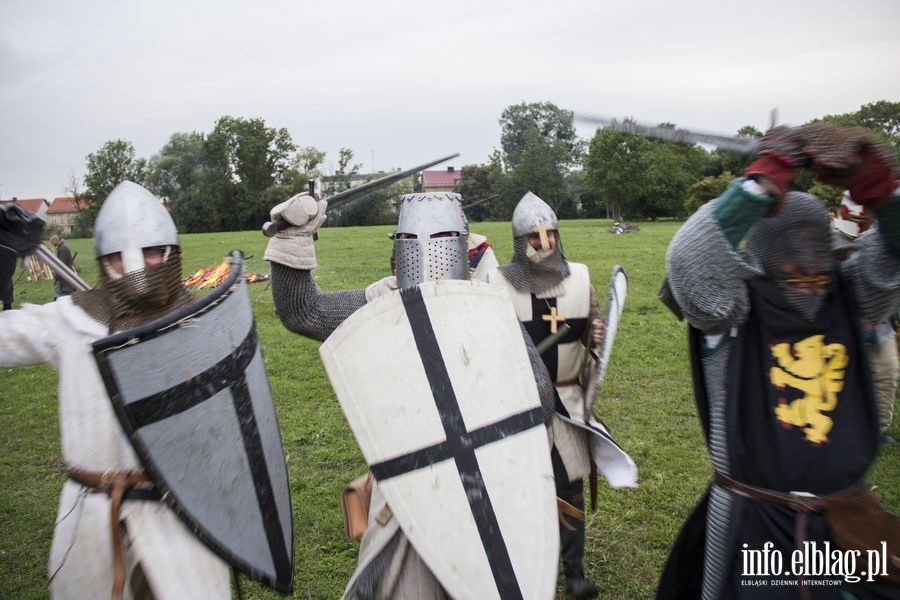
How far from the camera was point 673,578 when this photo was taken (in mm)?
2396

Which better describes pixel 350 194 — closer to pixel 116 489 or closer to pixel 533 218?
pixel 533 218

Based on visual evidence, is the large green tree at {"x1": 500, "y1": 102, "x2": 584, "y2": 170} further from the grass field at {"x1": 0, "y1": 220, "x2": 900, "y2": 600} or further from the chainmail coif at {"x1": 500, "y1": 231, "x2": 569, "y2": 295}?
the chainmail coif at {"x1": 500, "y1": 231, "x2": 569, "y2": 295}

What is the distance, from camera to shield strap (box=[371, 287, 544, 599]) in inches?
77.2

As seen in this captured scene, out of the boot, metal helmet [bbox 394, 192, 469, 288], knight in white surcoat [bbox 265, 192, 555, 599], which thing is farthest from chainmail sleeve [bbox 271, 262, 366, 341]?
the boot

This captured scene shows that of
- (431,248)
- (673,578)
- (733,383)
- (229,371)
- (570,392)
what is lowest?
(673,578)

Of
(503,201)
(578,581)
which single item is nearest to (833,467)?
(578,581)

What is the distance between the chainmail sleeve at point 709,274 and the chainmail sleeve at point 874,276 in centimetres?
36

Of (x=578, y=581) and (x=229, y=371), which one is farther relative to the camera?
(x=578, y=581)

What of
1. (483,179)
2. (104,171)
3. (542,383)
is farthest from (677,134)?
(104,171)

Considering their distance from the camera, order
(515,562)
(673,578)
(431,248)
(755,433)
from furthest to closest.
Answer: (431,248), (673,578), (755,433), (515,562)

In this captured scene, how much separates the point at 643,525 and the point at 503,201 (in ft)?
75.7

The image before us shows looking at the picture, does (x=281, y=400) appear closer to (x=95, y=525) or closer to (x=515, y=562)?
(x=95, y=525)

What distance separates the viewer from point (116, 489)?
80.3 inches

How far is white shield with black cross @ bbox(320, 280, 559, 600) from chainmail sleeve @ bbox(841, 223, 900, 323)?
1.07 m
